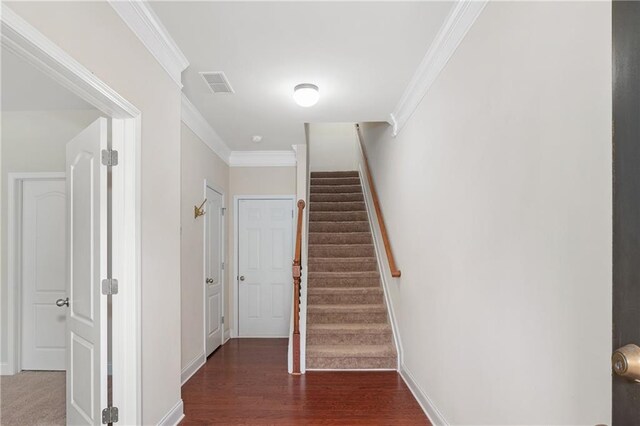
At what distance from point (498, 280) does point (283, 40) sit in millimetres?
1877

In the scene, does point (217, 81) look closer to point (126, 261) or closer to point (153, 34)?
point (153, 34)

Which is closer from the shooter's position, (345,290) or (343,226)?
(345,290)

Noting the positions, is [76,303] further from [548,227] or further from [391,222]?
[391,222]

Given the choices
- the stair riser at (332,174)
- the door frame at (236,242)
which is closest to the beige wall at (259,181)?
the door frame at (236,242)

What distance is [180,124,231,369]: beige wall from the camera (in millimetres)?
3668

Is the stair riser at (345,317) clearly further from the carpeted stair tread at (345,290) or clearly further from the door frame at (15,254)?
the door frame at (15,254)

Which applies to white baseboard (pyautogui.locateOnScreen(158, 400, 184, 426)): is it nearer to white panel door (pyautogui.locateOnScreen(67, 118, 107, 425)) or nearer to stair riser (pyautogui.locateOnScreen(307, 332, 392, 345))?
white panel door (pyautogui.locateOnScreen(67, 118, 107, 425))

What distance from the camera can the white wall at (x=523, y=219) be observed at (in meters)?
1.12

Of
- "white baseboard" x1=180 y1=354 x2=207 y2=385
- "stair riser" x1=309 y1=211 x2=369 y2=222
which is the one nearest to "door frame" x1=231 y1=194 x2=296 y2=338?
"stair riser" x1=309 y1=211 x2=369 y2=222

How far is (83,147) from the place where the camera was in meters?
2.31

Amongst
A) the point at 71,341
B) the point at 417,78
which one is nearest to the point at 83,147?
the point at 71,341

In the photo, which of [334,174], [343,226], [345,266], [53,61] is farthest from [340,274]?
[53,61]

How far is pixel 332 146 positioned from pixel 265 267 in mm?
3329

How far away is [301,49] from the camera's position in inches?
99.0
